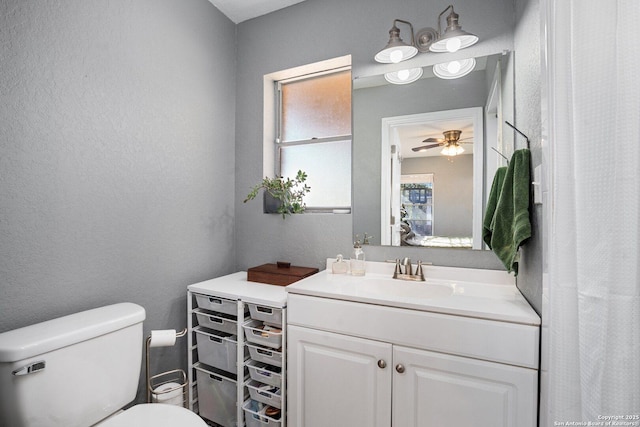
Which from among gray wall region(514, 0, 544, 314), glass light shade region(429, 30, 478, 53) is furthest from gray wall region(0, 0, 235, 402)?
gray wall region(514, 0, 544, 314)

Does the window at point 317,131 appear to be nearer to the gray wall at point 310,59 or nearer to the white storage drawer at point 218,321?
the gray wall at point 310,59

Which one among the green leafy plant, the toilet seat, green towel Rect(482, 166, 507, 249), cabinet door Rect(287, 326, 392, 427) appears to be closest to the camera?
the toilet seat

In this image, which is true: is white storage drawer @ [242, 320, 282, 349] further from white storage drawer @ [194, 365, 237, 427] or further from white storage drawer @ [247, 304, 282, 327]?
white storage drawer @ [194, 365, 237, 427]

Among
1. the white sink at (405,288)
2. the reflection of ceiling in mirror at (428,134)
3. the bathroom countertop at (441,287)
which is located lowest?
the white sink at (405,288)

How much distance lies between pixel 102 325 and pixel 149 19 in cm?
154

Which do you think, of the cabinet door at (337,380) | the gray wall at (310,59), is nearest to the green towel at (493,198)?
the gray wall at (310,59)

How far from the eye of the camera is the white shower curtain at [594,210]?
0.54 metres

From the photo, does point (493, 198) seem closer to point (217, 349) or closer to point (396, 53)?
point (396, 53)

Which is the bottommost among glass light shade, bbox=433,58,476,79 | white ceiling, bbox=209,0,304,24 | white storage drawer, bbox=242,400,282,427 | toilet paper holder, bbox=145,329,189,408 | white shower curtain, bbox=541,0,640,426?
white storage drawer, bbox=242,400,282,427

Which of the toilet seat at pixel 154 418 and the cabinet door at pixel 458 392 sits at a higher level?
the cabinet door at pixel 458 392

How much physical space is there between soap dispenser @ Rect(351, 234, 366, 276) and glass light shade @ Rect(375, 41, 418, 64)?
1.07 meters

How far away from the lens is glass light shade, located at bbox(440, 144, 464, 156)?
160 cm

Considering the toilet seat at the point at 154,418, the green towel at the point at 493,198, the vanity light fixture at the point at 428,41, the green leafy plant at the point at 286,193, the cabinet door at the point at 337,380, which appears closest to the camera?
the toilet seat at the point at 154,418

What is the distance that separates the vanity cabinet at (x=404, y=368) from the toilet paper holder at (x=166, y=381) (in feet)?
1.93
